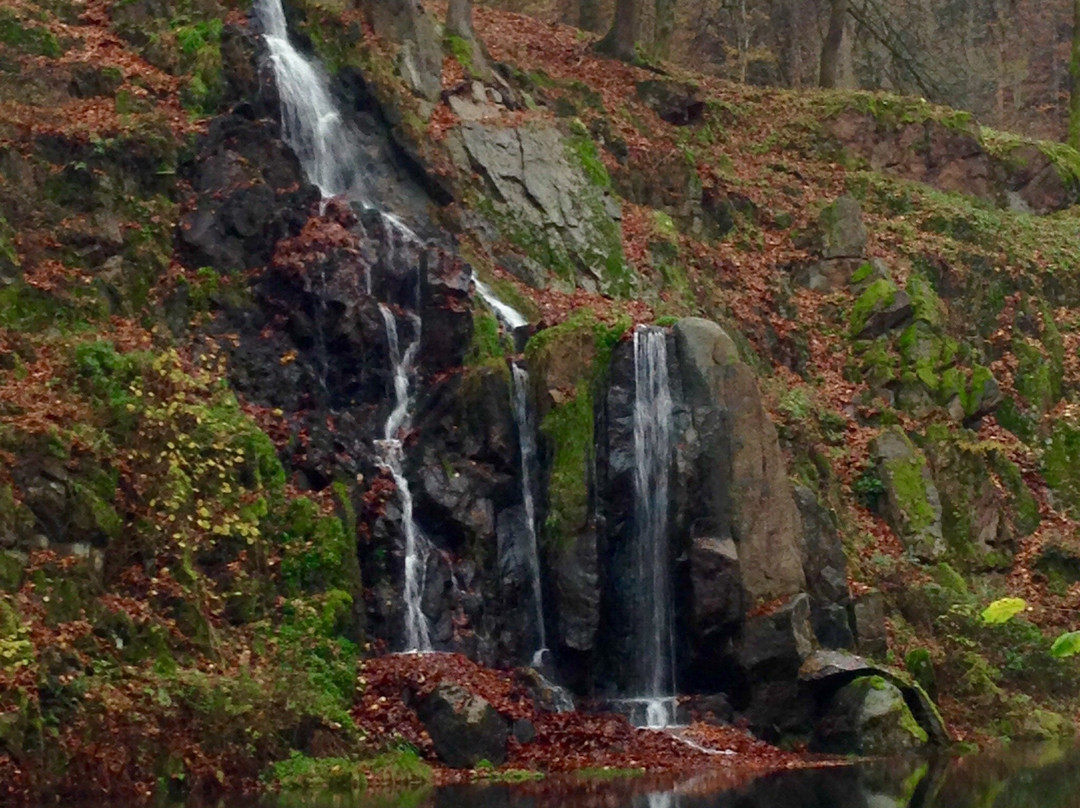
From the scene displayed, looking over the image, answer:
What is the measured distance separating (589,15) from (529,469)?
55.0ft

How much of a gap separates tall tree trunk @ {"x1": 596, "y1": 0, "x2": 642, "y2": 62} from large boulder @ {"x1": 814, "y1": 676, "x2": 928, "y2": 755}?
48.6ft

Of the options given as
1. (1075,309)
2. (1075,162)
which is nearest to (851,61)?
(1075,162)

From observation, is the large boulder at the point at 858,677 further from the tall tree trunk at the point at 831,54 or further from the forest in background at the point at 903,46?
the forest in background at the point at 903,46

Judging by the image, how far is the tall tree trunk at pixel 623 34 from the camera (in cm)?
2730

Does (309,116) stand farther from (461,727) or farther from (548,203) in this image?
(461,727)

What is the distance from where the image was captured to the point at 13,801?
10914 mm

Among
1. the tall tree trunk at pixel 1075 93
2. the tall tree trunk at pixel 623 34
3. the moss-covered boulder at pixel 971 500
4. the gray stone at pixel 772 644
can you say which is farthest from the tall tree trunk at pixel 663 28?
the gray stone at pixel 772 644

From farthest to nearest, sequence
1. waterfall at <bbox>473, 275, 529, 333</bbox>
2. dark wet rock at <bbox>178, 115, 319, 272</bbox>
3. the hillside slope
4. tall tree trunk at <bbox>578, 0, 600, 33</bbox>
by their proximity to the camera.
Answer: tall tree trunk at <bbox>578, 0, 600, 33</bbox>
waterfall at <bbox>473, 275, 529, 333</bbox>
dark wet rock at <bbox>178, 115, 319, 272</bbox>
the hillside slope

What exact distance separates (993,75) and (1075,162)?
39.6ft

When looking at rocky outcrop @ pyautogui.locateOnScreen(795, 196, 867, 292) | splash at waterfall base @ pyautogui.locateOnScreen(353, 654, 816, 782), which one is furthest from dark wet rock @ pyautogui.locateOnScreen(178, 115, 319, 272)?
rocky outcrop @ pyautogui.locateOnScreen(795, 196, 867, 292)

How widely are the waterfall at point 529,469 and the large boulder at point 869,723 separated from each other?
126 inches

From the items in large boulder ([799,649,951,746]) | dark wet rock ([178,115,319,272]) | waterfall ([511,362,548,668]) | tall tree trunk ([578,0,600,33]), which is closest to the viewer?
large boulder ([799,649,951,746])

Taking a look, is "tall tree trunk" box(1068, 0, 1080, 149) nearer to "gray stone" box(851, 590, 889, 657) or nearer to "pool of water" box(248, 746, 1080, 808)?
"gray stone" box(851, 590, 889, 657)

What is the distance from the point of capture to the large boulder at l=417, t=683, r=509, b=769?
13.9 meters
